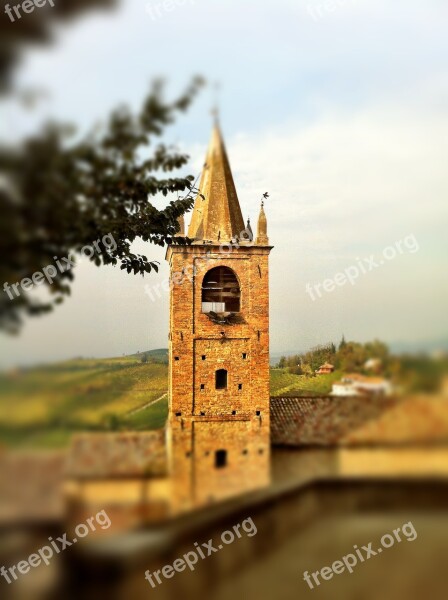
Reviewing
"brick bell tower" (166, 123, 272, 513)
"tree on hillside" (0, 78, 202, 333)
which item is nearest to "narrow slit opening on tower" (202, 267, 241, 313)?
"brick bell tower" (166, 123, 272, 513)

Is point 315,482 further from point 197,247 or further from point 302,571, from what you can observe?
point 197,247

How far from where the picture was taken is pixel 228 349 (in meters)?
18.8

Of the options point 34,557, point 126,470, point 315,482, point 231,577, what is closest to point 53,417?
point 34,557
